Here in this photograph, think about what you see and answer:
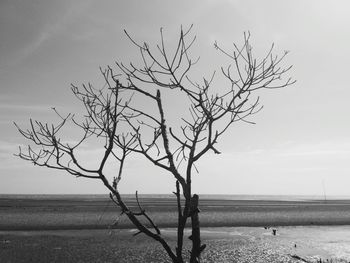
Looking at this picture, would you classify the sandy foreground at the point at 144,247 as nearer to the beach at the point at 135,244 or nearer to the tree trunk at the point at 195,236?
the beach at the point at 135,244

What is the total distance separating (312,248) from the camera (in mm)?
21484

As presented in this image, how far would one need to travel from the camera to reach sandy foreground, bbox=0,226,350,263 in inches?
708

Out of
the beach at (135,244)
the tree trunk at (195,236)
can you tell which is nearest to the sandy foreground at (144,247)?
the beach at (135,244)

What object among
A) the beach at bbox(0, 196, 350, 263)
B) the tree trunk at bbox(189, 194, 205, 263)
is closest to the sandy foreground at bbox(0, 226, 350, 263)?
the beach at bbox(0, 196, 350, 263)

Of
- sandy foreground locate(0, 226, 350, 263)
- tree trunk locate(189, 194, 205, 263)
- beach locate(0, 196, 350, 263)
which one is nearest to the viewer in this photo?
tree trunk locate(189, 194, 205, 263)

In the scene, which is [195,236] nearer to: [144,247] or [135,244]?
[144,247]

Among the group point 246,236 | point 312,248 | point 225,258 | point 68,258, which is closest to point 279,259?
point 225,258

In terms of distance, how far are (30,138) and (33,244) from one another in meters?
19.9

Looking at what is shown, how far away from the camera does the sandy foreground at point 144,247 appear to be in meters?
18.0

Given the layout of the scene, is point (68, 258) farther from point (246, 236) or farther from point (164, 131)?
point (164, 131)

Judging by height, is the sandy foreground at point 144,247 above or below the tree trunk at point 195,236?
below

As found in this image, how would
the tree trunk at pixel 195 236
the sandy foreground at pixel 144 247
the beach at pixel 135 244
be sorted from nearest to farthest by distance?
the tree trunk at pixel 195 236, the sandy foreground at pixel 144 247, the beach at pixel 135 244

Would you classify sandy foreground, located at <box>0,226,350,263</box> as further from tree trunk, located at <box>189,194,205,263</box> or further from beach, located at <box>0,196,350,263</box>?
tree trunk, located at <box>189,194,205,263</box>

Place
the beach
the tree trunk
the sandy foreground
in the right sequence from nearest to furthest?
the tree trunk
the sandy foreground
the beach
